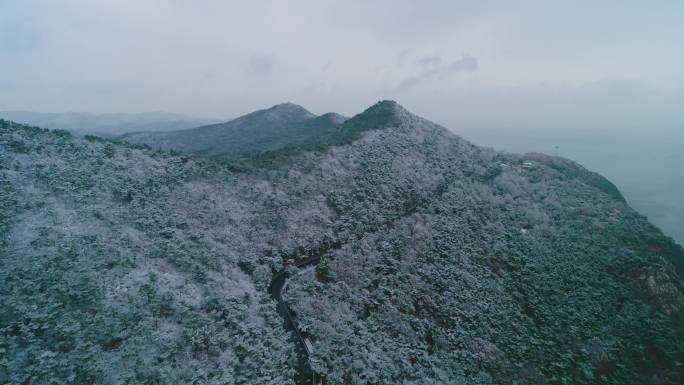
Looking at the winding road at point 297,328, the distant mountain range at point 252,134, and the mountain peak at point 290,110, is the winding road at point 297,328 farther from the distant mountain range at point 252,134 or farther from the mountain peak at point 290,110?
the mountain peak at point 290,110

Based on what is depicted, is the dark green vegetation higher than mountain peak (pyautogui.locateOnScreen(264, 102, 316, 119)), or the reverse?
mountain peak (pyautogui.locateOnScreen(264, 102, 316, 119))

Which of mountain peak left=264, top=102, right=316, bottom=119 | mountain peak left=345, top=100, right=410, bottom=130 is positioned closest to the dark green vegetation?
mountain peak left=345, top=100, right=410, bottom=130

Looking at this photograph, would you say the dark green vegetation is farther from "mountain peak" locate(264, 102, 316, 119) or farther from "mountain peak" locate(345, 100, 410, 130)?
"mountain peak" locate(264, 102, 316, 119)

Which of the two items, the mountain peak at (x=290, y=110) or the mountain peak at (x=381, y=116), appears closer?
the mountain peak at (x=381, y=116)

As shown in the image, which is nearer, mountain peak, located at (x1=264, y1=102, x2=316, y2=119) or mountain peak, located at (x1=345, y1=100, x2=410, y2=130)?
mountain peak, located at (x1=345, y1=100, x2=410, y2=130)

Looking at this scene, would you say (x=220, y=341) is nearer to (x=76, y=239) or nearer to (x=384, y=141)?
(x=76, y=239)

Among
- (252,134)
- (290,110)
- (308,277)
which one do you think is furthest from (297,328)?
(290,110)

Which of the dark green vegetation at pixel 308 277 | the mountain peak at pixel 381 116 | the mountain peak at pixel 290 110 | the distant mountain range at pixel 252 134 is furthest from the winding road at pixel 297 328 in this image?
the mountain peak at pixel 290 110
